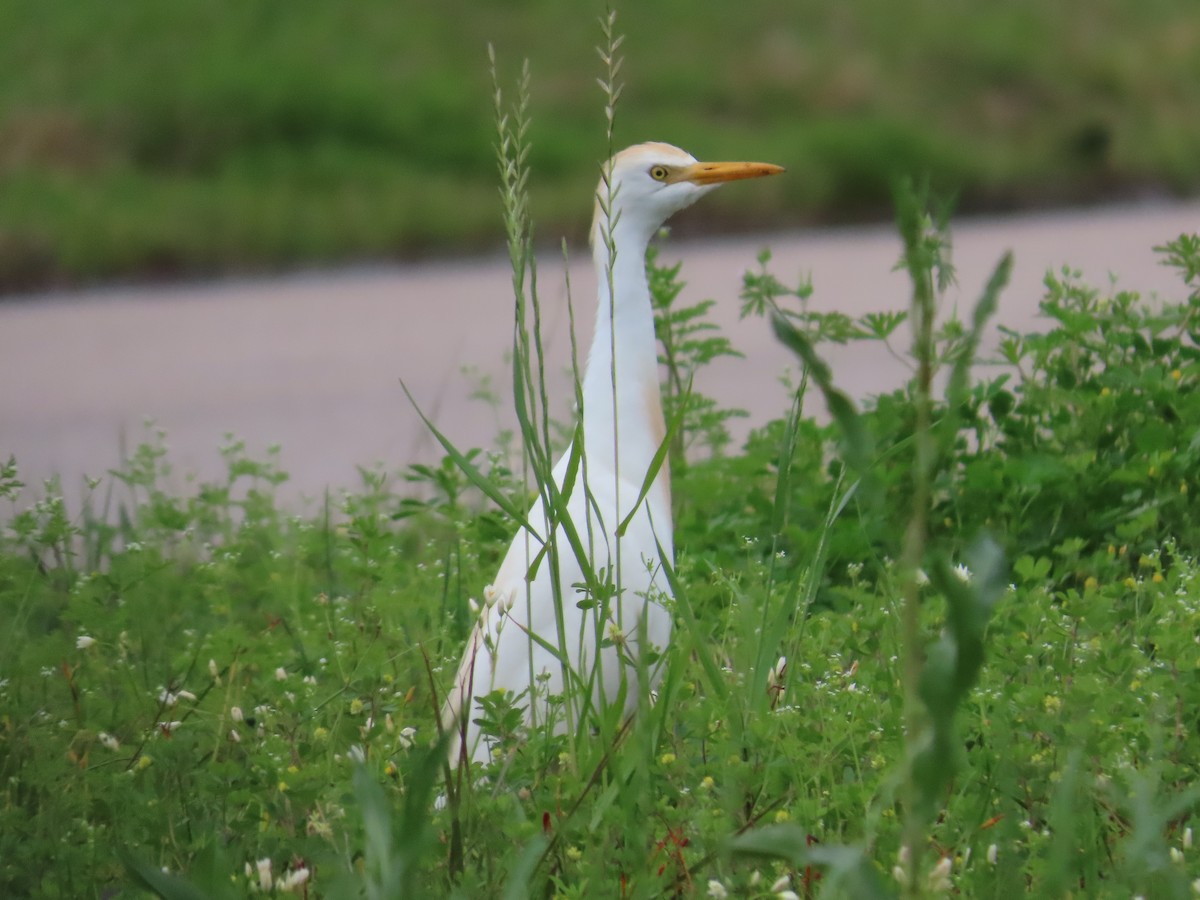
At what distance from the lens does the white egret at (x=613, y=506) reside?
2.35 meters

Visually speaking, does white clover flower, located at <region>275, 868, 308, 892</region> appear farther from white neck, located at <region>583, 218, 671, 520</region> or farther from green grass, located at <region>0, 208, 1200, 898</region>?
white neck, located at <region>583, 218, 671, 520</region>

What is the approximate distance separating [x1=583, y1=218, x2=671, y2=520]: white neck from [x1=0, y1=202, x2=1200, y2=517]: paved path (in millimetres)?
2024

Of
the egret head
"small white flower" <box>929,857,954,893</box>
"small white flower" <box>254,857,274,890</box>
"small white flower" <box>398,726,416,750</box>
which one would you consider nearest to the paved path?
the egret head

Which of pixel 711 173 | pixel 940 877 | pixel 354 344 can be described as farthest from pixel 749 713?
pixel 354 344

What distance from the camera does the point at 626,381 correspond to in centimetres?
276

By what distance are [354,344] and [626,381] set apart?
4201 mm

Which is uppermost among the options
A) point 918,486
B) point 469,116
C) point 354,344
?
point 469,116

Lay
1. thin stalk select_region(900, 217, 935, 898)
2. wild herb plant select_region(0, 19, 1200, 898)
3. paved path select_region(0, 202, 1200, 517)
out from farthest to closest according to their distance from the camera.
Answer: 1. paved path select_region(0, 202, 1200, 517)
2. wild herb plant select_region(0, 19, 1200, 898)
3. thin stalk select_region(900, 217, 935, 898)

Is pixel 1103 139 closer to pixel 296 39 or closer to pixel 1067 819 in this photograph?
pixel 296 39

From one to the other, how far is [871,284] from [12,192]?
4.19m

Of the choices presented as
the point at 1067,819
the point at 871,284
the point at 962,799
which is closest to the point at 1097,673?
the point at 962,799

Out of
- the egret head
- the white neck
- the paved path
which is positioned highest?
the egret head

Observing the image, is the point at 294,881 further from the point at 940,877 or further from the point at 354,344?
the point at 354,344

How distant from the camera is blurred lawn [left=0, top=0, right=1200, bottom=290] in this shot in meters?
8.41
